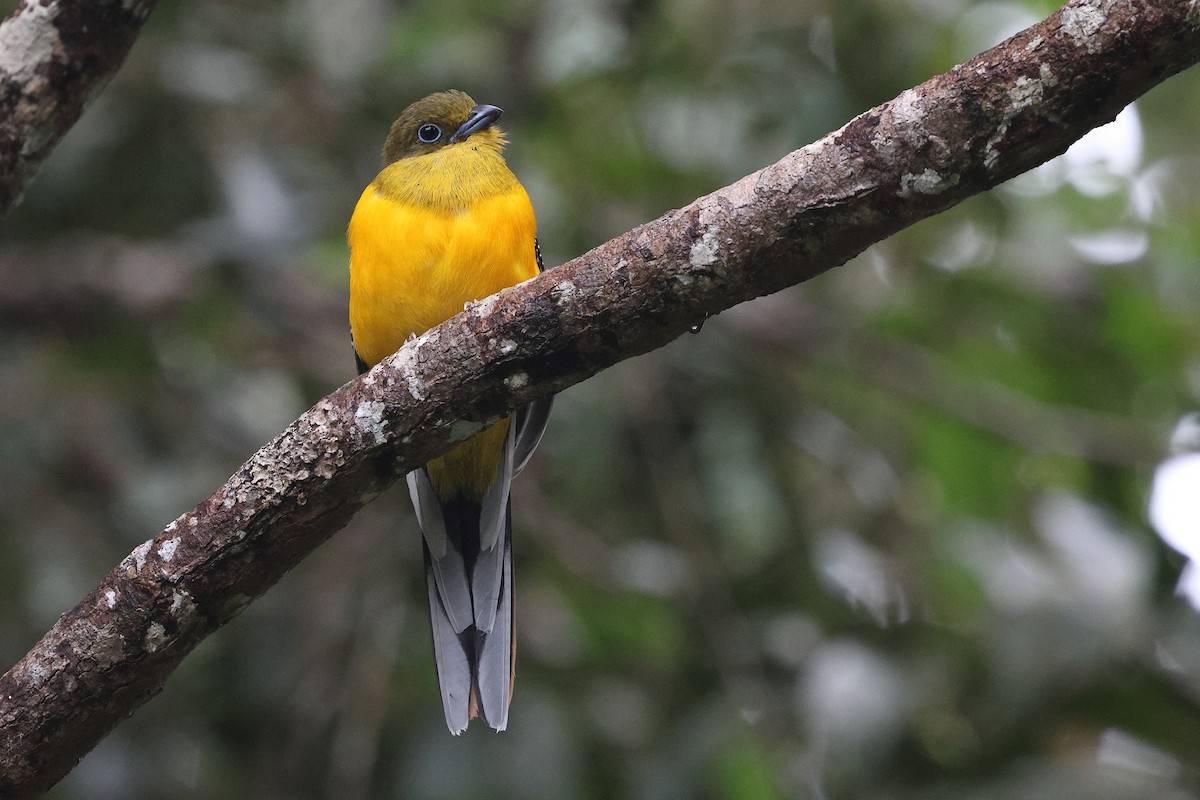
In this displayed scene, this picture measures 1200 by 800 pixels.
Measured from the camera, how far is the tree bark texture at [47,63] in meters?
3.00

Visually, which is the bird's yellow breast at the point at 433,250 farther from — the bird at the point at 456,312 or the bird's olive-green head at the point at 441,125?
the bird's olive-green head at the point at 441,125

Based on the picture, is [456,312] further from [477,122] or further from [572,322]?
[572,322]

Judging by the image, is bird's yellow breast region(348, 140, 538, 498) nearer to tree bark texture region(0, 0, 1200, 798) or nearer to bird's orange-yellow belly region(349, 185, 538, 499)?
bird's orange-yellow belly region(349, 185, 538, 499)

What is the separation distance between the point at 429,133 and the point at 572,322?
199cm

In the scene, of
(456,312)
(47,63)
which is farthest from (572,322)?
(47,63)

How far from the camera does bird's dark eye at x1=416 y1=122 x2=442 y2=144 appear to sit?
4.13 m

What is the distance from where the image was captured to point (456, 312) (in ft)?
11.5

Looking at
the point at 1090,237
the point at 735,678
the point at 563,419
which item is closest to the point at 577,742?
the point at 735,678

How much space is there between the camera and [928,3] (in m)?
4.56

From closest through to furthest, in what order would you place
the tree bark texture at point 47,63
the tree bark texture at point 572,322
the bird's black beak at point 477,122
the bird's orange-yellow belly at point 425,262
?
the tree bark texture at point 572,322 < the tree bark texture at point 47,63 < the bird's orange-yellow belly at point 425,262 < the bird's black beak at point 477,122

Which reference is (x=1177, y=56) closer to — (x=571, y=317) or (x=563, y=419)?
(x=571, y=317)

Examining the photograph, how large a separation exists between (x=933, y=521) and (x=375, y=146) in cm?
271

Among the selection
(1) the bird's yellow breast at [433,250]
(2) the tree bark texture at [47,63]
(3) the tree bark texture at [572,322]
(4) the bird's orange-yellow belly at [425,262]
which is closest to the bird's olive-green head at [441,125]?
(1) the bird's yellow breast at [433,250]

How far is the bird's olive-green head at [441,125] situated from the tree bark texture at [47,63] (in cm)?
118
